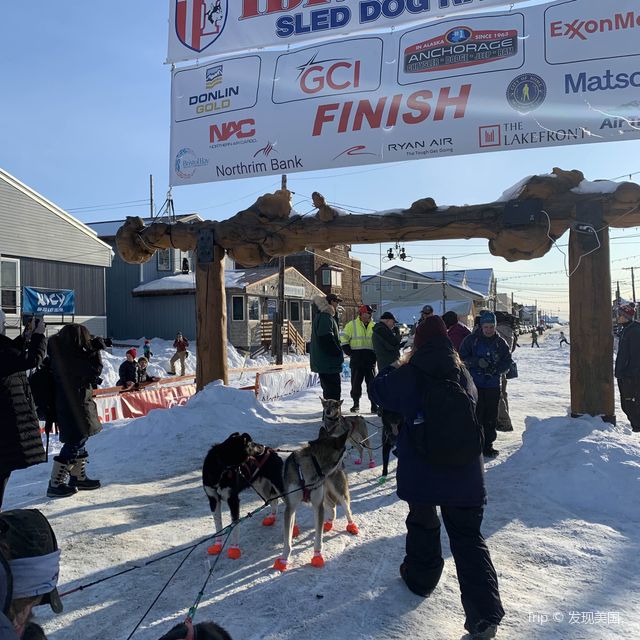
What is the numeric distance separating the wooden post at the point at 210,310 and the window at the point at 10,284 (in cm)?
1613

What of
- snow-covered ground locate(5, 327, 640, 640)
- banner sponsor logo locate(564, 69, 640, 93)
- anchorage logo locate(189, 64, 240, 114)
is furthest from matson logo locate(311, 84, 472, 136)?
snow-covered ground locate(5, 327, 640, 640)

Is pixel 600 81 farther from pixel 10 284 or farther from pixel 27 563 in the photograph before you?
pixel 10 284

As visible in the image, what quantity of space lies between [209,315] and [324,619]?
5686 millimetres

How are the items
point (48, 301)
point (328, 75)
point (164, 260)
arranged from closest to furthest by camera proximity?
point (328, 75) < point (48, 301) < point (164, 260)

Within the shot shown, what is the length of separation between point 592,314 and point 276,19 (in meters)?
5.79

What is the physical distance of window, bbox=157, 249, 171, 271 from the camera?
29875 millimetres

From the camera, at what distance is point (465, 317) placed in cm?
5062

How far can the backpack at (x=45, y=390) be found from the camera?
4.79 m

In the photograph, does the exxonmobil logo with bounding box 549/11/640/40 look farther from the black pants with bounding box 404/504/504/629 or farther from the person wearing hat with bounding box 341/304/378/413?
the black pants with bounding box 404/504/504/629

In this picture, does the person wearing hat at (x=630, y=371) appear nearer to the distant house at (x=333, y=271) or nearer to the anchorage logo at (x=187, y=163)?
the anchorage logo at (x=187, y=163)

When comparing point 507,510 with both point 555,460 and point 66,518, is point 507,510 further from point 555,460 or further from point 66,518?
point 66,518

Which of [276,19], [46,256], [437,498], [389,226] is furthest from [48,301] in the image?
[437,498]

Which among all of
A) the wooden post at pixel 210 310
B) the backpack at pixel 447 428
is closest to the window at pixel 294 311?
the wooden post at pixel 210 310

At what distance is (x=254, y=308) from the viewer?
94.3ft
